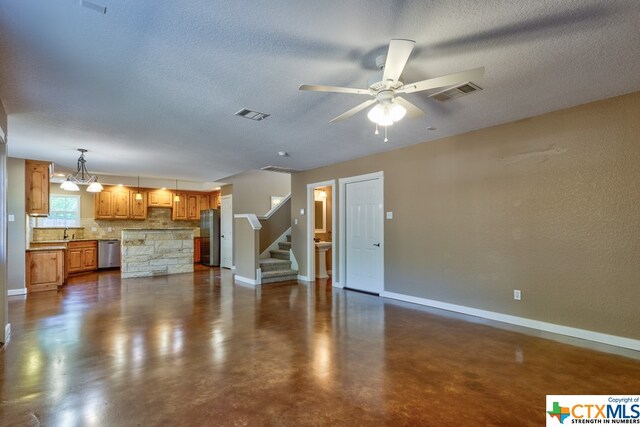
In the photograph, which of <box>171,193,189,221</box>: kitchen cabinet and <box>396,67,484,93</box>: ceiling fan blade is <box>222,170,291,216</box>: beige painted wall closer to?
<box>171,193,189,221</box>: kitchen cabinet

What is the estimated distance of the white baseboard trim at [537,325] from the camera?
315cm

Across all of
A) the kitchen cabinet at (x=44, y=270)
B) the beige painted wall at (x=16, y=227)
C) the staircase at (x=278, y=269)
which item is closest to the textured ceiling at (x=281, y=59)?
the beige painted wall at (x=16, y=227)

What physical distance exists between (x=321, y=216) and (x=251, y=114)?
4863 millimetres

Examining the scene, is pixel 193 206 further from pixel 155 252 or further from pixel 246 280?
pixel 246 280

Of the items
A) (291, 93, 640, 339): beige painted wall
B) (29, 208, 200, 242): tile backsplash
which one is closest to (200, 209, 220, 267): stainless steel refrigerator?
(29, 208, 200, 242): tile backsplash

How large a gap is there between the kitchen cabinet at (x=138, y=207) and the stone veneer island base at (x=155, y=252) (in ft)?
6.94

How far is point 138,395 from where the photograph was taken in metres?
2.28

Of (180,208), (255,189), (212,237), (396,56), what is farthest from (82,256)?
(396,56)

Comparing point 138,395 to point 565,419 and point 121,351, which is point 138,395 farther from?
point 565,419

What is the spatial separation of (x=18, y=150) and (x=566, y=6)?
7232 mm

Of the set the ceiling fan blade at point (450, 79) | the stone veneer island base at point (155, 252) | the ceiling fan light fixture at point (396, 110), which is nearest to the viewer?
the ceiling fan blade at point (450, 79)

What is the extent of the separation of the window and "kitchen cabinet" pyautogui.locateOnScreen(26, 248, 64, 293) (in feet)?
8.95

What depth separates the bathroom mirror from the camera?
8.20 m

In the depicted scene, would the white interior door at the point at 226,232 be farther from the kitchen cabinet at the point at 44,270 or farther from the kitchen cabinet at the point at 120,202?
the kitchen cabinet at the point at 44,270
